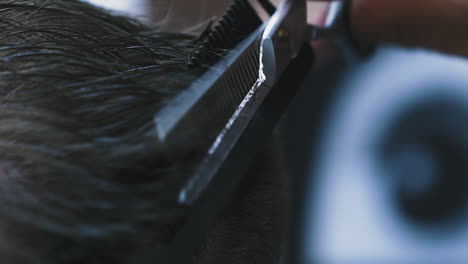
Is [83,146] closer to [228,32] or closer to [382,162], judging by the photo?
[228,32]

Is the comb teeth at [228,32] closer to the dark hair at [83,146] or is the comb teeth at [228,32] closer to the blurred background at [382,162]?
the dark hair at [83,146]

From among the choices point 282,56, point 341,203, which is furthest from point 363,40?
point 341,203

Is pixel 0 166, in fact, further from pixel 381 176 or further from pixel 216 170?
pixel 381 176

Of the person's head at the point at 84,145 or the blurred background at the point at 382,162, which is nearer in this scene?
the person's head at the point at 84,145

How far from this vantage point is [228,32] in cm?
27

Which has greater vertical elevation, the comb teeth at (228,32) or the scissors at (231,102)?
the comb teeth at (228,32)

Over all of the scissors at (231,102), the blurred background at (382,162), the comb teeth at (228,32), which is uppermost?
the comb teeth at (228,32)

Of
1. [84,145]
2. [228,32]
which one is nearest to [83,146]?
[84,145]

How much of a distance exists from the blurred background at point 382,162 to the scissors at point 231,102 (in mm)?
392

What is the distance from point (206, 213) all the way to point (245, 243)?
3.5 inches

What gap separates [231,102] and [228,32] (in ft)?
0.16

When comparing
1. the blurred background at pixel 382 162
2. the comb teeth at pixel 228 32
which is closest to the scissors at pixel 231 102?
the comb teeth at pixel 228 32

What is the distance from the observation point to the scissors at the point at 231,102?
202mm

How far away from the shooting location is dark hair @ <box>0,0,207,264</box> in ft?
0.55
